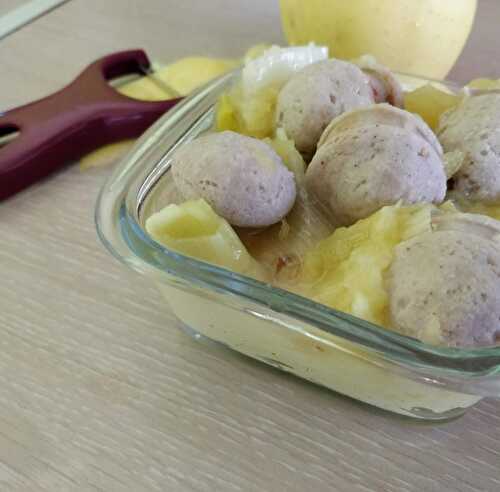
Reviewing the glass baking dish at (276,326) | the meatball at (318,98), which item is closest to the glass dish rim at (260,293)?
the glass baking dish at (276,326)

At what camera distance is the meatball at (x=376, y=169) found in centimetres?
40

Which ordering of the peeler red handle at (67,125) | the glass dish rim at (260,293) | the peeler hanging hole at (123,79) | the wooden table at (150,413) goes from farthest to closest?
the peeler hanging hole at (123,79), the peeler red handle at (67,125), the wooden table at (150,413), the glass dish rim at (260,293)

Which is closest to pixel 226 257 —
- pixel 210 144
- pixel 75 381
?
pixel 210 144

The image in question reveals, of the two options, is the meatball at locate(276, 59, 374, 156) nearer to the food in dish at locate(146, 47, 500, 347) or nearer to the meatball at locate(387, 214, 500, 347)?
the food in dish at locate(146, 47, 500, 347)

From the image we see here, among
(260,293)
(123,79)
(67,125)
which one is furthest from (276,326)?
(123,79)

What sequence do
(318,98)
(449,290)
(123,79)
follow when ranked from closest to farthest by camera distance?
(449,290) < (318,98) < (123,79)

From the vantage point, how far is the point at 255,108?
508 mm

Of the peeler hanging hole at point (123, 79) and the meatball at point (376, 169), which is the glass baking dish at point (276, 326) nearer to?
the meatball at point (376, 169)

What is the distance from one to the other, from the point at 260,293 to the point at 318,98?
0.54ft

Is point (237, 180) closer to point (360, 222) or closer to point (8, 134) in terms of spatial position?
point (360, 222)

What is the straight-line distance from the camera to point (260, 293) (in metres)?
0.37

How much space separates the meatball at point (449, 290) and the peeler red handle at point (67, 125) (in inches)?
17.1

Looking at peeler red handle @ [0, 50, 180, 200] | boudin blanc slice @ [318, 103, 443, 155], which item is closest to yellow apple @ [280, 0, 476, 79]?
peeler red handle @ [0, 50, 180, 200]

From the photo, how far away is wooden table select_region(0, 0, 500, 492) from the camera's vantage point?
0.44 meters
